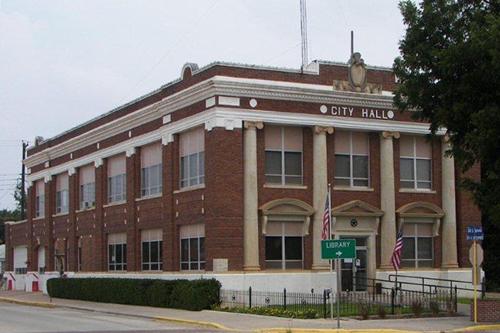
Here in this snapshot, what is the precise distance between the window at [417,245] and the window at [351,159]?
339cm

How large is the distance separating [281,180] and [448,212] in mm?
9453

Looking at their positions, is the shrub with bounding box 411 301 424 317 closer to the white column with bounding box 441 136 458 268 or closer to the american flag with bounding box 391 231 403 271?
the american flag with bounding box 391 231 403 271

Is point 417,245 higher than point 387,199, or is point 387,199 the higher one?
point 387,199

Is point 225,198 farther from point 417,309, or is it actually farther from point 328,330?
point 328,330

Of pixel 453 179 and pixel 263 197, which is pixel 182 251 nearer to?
pixel 263 197

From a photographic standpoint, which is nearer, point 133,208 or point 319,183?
point 319,183

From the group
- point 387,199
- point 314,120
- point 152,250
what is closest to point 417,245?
point 387,199

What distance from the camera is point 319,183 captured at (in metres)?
37.9

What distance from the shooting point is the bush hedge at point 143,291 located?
34.1 metres

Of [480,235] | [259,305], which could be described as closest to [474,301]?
[480,235]

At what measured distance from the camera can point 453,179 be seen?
41625 mm

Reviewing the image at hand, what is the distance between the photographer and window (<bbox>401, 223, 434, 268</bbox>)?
1596 inches

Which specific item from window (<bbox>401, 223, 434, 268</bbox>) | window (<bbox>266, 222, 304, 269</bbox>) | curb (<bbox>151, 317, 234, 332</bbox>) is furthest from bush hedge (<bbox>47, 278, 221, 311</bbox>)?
window (<bbox>401, 223, 434, 268</bbox>)

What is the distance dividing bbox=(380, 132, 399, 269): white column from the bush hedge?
9.30m
